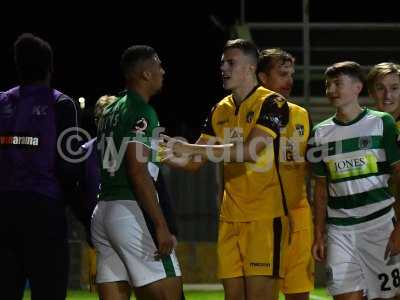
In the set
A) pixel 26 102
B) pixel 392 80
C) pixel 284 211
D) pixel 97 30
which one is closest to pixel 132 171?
pixel 26 102

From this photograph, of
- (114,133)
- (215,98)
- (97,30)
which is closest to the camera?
(114,133)

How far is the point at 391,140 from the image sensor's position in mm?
6855

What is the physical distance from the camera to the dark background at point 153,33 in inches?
1107

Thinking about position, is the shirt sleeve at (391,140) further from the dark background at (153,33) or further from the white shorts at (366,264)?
the dark background at (153,33)

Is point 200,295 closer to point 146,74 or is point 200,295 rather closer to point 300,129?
point 300,129

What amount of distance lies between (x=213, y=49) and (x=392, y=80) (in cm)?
2563

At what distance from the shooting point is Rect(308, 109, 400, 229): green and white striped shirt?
6.88 m

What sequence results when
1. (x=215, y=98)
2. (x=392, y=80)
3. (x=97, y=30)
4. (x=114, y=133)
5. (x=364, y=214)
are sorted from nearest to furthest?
1. (x=114, y=133)
2. (x=364, y=214)
3. (x=392, y=80)
4. (x=97, y=30)
5. (x=215, y=98)

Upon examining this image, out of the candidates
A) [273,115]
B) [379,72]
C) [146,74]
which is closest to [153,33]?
[379,72]

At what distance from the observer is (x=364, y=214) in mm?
6898

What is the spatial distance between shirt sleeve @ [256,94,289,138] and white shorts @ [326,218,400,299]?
0.81 metres

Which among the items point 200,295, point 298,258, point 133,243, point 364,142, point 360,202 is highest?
point 364,142

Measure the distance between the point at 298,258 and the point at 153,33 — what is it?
23.1m

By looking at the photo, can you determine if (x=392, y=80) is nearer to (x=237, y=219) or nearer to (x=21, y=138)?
(x=237, y=219)
